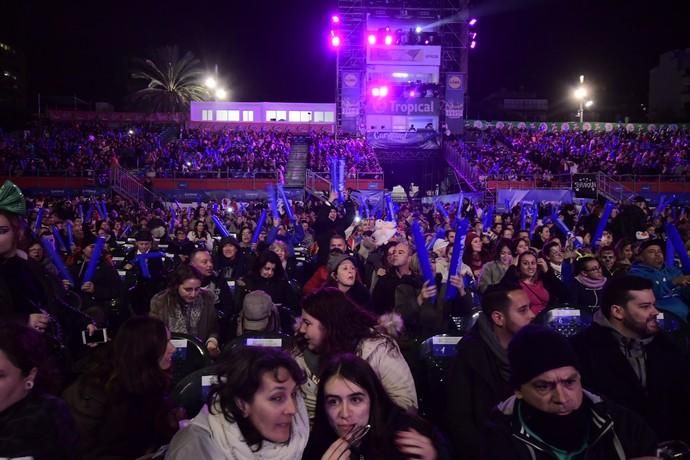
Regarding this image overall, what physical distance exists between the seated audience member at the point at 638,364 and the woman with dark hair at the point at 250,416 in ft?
6.05

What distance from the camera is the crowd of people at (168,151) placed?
3102cm

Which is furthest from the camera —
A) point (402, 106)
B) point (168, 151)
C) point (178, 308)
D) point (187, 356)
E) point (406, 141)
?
point (402, 106)

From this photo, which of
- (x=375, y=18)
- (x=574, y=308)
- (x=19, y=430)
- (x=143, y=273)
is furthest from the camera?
(x=375, y=18)

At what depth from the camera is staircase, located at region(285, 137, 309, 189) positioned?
34906 mm

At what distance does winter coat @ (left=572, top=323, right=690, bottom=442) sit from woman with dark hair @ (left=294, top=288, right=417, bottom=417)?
1069 mm

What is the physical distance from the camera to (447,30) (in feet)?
147

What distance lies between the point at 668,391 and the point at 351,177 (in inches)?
1118

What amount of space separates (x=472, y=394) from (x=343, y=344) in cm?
80

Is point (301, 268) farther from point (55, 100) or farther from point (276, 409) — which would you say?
point (55, 100)

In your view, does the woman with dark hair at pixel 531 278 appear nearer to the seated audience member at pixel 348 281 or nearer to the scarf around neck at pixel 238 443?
the seated audience member at pixel 348 281

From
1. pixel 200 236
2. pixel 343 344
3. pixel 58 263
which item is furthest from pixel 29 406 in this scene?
pixel 200 236

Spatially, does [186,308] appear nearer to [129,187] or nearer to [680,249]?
[680,249]

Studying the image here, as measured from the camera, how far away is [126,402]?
9.34 feet

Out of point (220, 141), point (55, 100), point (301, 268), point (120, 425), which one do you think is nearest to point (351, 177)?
point (220, 141)
